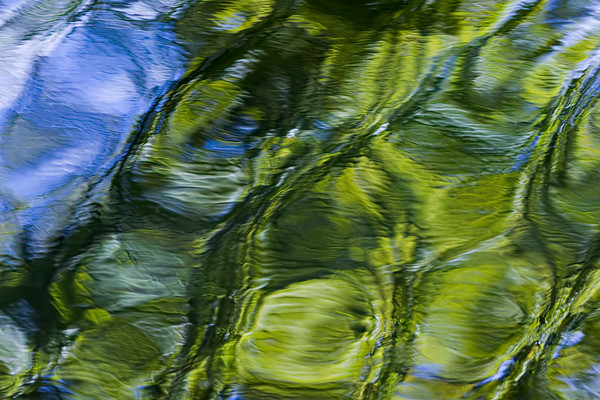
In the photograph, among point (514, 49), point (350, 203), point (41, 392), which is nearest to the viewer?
point (41, 392)

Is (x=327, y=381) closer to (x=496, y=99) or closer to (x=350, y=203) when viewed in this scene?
(x=350, y=203)

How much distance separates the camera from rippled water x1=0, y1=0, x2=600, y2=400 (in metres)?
0.70

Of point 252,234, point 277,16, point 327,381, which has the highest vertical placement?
point 277,16

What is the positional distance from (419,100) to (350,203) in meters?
0.21

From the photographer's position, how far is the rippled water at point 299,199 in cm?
70

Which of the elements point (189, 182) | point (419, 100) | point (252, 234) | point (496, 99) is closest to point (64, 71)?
point (189, 182)

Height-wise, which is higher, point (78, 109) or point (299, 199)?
point (78, 109)

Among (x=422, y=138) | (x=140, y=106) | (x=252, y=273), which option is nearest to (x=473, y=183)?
(x=422, y=138)

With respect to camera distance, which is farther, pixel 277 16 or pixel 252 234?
pixel 277 16

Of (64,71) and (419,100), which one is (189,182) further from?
(419,100)

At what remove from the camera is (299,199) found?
0.79 metres

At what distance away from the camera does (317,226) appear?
2.53 feet

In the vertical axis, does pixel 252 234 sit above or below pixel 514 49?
below

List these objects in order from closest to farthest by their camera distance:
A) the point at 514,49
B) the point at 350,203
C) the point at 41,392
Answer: the point at 41,392 < the point at 350,203 < the point at 514,49
